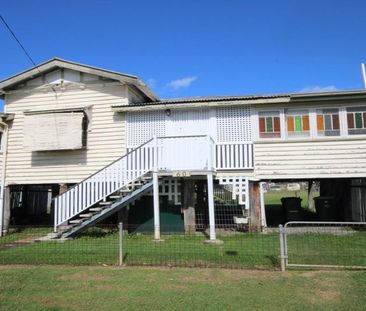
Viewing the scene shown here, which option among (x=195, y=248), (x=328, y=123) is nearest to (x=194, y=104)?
(x=328, y=123)

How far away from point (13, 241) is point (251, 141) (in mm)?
8596

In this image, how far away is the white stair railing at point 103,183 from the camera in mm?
13281

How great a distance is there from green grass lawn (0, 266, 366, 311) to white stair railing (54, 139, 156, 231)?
4903 millimetres

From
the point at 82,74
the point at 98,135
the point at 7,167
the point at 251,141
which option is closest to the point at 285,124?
the point at 251,141

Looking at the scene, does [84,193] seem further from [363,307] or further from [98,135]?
[363,307]

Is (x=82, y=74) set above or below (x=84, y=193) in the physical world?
above

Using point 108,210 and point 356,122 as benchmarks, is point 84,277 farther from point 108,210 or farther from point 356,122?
point 356,122

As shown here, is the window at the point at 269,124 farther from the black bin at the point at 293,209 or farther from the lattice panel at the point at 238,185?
the black bin at the point at 293,209

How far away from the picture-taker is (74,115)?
15289mm

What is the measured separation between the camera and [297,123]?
47.4 ft

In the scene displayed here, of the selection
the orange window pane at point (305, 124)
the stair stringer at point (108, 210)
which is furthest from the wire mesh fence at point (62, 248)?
the orange window pane at point (305, 124)

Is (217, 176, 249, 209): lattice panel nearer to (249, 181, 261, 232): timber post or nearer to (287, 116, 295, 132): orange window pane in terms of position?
(249, 181, 261, 232): timber post

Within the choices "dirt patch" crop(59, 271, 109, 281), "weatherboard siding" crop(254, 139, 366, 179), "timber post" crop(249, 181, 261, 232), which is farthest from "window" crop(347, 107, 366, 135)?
"dirt patch" crop(59, 271, 109, 281)

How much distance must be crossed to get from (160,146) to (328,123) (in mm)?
5903
